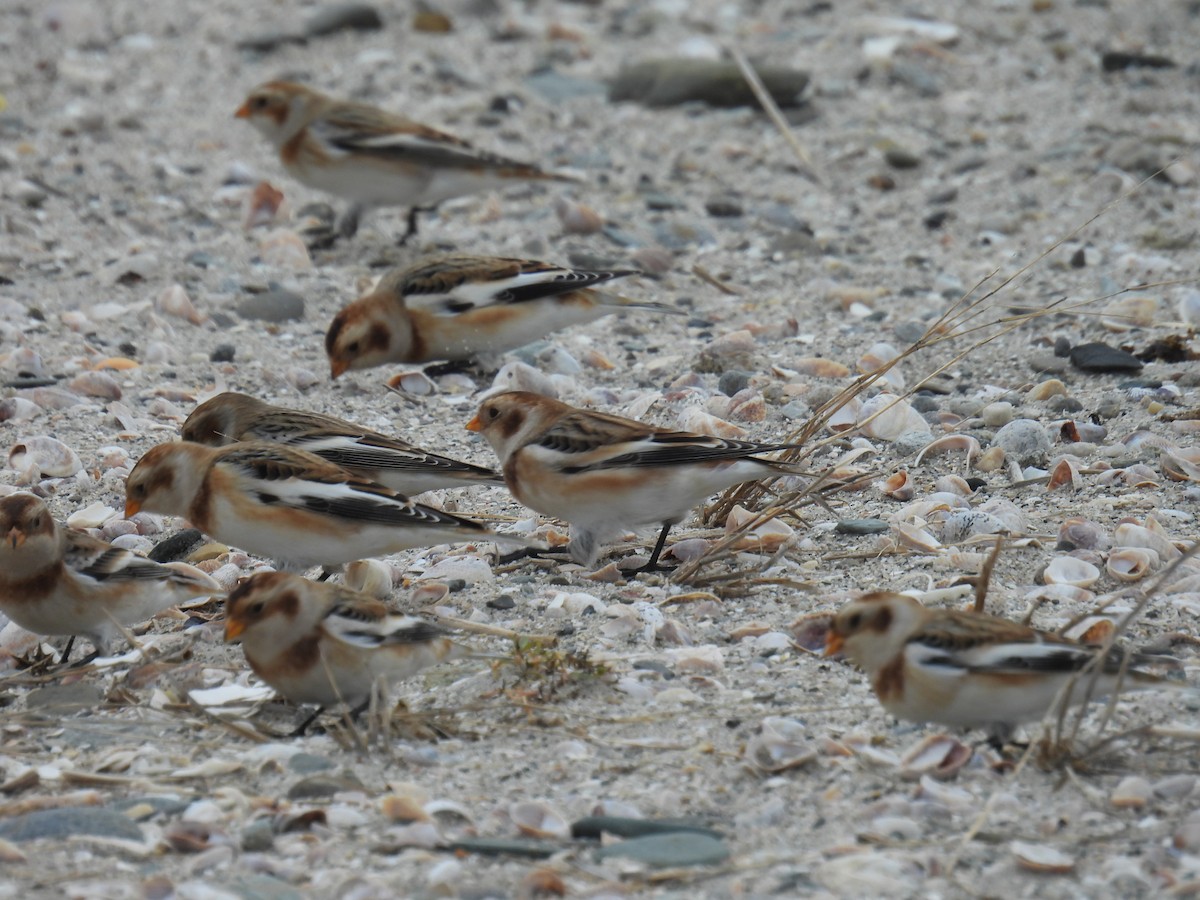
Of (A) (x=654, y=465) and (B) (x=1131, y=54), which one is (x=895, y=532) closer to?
(A) (x=654, y=465)

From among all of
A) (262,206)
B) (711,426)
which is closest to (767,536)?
(711,426)

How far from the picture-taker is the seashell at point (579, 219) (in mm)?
8266

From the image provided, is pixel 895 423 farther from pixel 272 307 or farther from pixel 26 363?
pixel 26 363

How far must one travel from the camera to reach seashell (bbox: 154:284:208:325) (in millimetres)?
7176

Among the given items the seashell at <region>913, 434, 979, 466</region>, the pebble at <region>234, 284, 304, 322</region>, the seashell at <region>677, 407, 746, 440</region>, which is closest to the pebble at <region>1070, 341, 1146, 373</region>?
the seashell at <region>913, 434, 979, 466</region>

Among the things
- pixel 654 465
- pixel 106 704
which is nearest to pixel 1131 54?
pixel 654 465

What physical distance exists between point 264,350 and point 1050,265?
3.59 m

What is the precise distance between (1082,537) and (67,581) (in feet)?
9.11

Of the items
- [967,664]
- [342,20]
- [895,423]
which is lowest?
[895,423]

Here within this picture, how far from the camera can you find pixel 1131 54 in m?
9.85

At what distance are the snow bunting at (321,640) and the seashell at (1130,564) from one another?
1877mm

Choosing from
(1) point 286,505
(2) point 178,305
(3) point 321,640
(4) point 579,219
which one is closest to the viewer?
(3) point 321,640

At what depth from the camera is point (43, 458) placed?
5551mm

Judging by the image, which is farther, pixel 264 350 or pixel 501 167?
pixel 501 167
